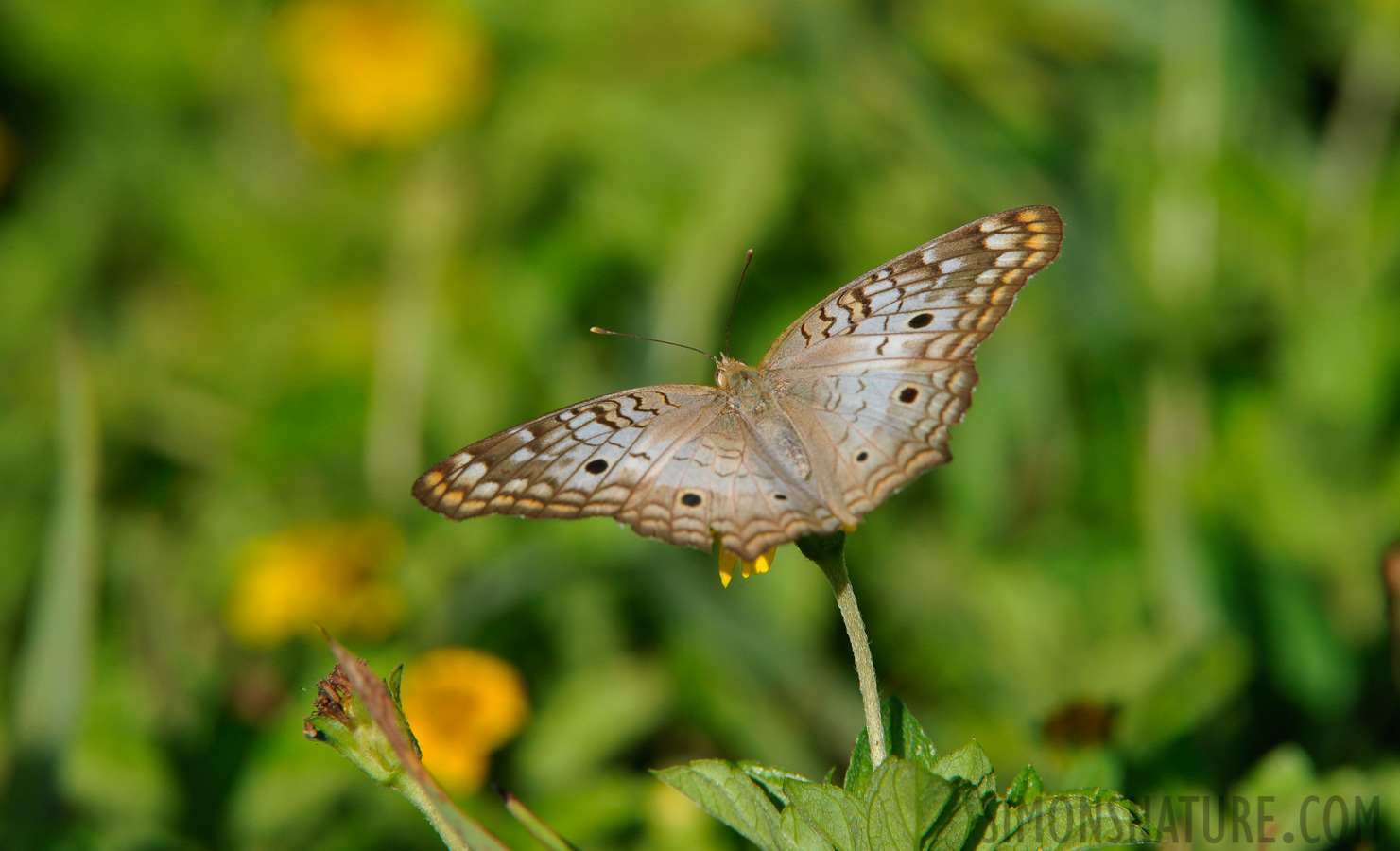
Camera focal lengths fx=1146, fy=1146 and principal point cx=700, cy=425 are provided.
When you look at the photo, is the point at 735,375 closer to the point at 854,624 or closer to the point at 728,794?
the point at 854,624

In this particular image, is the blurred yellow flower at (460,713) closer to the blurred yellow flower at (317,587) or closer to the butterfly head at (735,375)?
the blurred yellow flower at (317,587)

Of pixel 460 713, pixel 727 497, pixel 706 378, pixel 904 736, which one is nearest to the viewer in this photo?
pixel 904 736

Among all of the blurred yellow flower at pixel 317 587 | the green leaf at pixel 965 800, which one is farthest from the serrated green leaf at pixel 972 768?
the blurred yellow flower at pixel 317 587

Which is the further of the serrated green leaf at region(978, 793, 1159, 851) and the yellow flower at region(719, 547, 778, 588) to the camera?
the yellow flower at region(719, 547, 778, 588)

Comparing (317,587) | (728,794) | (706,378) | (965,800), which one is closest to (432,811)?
(728,794)

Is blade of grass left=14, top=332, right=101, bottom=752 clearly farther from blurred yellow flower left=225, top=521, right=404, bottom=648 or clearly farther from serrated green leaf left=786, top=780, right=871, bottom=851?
serrated green leaf left=786, top=780, right=871, bottom=851

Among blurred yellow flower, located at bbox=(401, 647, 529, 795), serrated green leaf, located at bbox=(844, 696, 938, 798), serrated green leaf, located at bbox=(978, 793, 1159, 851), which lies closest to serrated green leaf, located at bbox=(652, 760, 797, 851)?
serrated green leaf, located at bbox=(844, 696, 938, 798)
